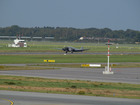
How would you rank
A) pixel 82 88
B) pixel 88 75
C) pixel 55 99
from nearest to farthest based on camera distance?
pixel 55 99 < pixel 82 88 < pixel 88 75

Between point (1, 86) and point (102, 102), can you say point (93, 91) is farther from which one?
point (1, 86)

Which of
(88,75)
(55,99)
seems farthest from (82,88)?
(88,75)

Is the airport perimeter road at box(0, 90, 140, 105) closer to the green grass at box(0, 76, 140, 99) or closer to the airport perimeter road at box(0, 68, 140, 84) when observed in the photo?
the green grass at box(0, 76, 140, 99)

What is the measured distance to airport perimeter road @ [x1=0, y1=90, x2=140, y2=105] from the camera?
78.9ft

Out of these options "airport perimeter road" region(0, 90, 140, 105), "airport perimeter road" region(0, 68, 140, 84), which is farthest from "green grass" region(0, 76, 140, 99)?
"airport perimeter road" region(0, 68, 140, 84)

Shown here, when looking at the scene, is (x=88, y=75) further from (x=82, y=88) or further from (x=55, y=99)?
(x=55, y=99)

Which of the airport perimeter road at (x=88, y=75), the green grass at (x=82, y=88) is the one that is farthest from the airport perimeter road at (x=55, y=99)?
the airport perimeter road at (x=88, y=75)

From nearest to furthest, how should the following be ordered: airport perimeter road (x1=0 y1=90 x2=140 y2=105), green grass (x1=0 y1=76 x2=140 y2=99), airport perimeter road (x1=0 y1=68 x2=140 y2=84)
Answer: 1. airport perimeter road (x1=0 y1=90 x2=140 y2=105)
2. green grass (x1=0 y1=76 x2=140 y2=99)
3. airport perimeter road (x1=0 y1=68 x2=140 y2=84)

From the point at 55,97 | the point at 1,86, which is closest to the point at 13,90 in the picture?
the point at 1,86

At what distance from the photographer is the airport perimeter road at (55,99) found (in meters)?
24.0

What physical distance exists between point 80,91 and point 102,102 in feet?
18.0

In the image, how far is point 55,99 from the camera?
83.7 feet

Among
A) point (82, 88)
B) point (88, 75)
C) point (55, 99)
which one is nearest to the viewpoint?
point (55, 99)

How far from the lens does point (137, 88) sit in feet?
109
